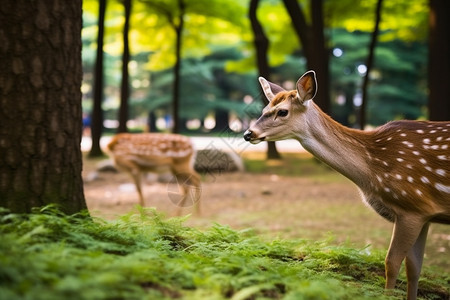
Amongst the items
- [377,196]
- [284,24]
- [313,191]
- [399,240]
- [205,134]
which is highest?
[284,24]

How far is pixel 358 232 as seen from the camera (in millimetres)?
7293

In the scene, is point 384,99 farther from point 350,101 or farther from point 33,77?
point 33,77

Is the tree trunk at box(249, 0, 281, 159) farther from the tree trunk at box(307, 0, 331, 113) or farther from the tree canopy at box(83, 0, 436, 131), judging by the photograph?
the tree canopy at box(83, 0, 436, 131)

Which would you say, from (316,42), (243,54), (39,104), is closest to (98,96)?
(316,42)

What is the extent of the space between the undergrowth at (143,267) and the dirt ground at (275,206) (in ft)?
3.48

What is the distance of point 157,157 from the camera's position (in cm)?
918

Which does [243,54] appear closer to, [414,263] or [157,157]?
[157,157]

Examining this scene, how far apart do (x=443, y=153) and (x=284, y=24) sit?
773 inches

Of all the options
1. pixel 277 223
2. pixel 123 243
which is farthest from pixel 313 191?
pixel 123 243

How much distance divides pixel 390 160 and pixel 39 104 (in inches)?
105

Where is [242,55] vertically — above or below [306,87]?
above

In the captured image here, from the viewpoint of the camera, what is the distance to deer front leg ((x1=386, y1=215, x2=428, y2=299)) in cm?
383

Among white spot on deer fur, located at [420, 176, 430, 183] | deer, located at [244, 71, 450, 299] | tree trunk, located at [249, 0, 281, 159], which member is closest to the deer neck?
deer, located at [244, 71, 450, 299]

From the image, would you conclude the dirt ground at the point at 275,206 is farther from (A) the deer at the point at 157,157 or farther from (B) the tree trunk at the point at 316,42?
(B) the tree trunk at the point at 316,42
